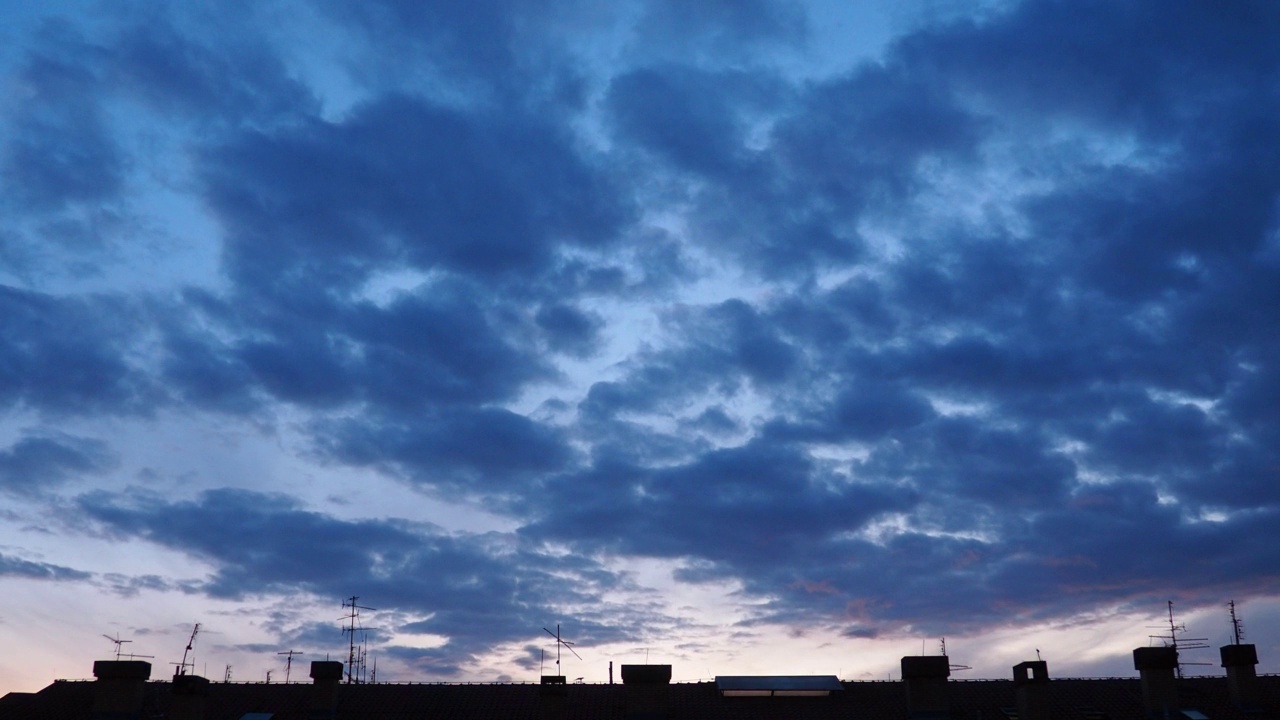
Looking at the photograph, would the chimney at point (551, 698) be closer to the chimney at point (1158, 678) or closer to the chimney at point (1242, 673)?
the chimney at point (1158, 678)

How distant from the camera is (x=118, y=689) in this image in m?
61.0

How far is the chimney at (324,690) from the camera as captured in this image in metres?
63.6

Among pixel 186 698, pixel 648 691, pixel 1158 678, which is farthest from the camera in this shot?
pixel 648 691

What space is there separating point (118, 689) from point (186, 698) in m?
4.45

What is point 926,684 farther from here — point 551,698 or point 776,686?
point 551,698

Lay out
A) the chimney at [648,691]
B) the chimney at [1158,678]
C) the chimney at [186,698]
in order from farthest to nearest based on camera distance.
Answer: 1. the chimney at [648,691]
2. the chimney at [1158,678]
3. the chimney at [186,698]

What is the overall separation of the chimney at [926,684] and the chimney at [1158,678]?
10.1 metres

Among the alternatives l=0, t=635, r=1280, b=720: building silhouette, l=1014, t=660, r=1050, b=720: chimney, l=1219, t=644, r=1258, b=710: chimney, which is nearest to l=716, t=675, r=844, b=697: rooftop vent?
l=0, t=635, r=1280, b=720: building silhouette

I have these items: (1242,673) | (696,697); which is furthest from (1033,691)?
(696,697)

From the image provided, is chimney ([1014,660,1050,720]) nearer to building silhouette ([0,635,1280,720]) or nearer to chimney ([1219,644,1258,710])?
building silhouette ([0,635,1280,720])

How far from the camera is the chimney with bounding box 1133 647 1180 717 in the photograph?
201 ft

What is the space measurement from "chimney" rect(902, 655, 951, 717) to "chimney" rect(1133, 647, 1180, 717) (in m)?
10.1

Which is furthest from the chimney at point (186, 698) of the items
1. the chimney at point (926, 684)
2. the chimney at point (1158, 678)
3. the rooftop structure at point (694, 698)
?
the chimney at point (1158, 678)

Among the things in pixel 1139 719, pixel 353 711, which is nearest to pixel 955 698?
pixel 1139 719
